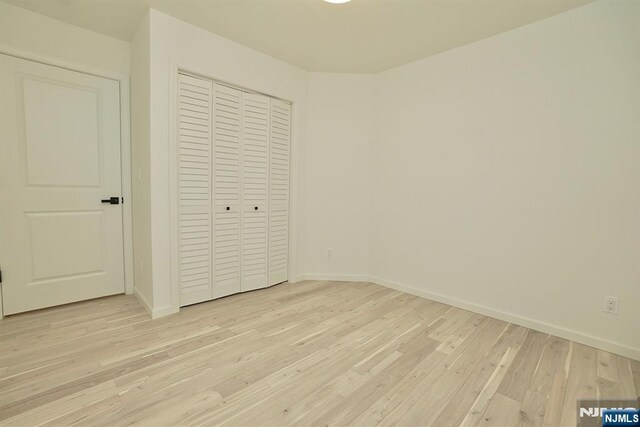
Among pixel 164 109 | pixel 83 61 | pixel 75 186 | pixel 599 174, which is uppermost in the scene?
pixel 83 61

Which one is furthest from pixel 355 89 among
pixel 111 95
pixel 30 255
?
pixel 30 255

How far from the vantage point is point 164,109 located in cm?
240

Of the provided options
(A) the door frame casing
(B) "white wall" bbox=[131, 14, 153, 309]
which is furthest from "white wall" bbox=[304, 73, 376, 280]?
(A) the door frame casing

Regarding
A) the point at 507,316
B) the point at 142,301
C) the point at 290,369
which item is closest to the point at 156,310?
the point at 142,301

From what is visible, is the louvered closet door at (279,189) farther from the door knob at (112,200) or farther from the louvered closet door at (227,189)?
the door knob at (112,200)

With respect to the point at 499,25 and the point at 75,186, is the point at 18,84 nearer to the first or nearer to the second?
the point at 75,186

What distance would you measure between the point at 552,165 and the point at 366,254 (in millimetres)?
1976

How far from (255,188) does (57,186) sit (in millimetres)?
1690

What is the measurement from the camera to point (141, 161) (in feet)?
8.58

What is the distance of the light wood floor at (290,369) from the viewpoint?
1.44 metres

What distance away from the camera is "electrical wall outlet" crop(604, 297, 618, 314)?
2.07 meters

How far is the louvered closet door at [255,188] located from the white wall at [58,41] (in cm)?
124

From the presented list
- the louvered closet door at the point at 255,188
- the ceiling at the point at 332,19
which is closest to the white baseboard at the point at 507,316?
the louvered closet door at the point at 255,188

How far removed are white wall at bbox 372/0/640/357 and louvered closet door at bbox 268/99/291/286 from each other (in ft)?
4.03
